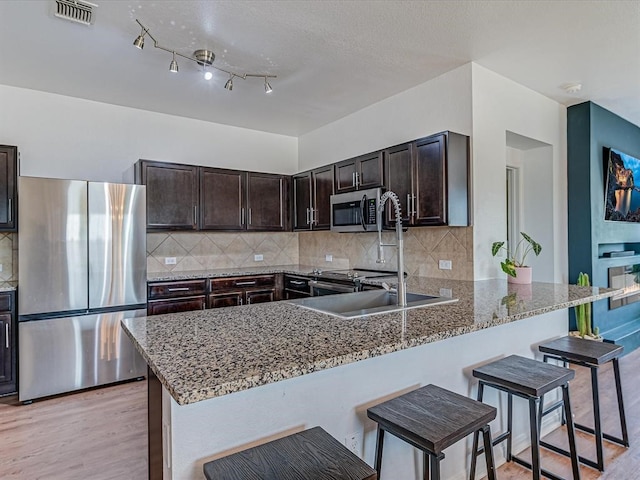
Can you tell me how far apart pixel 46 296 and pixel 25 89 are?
1956 mm

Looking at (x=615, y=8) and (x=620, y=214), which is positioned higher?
(x=615, y=8)

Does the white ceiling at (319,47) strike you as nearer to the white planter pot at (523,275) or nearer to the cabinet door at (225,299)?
the white planter pot at (523,275)

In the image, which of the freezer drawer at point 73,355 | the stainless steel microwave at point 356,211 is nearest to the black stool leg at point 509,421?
the stainless steel microwave at point 356,211

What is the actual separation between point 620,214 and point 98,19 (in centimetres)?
520

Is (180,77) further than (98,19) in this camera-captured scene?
Yes

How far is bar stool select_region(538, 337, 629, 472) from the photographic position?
2.08 meters

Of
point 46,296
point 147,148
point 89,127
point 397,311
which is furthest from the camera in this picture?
point 147,148

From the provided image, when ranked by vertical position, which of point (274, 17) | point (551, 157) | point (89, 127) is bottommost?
point (551, 157)

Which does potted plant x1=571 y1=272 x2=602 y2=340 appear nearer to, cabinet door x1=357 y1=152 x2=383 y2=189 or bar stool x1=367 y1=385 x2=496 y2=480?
cabinet door x1=357 y1=152 x2=383 y2=189

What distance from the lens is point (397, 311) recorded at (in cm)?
177

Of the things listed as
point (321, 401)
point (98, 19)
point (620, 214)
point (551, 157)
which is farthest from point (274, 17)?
point (620, 214)

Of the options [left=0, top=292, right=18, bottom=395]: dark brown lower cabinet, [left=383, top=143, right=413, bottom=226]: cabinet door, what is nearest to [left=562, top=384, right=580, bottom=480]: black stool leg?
[left=383, top=143, right=413, bottom=226]: cabinet door

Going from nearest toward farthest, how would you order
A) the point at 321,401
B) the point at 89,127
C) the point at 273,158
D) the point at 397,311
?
the point at 321,401 → the point at 397,311 → the point at 89,127 → the point at 273,158

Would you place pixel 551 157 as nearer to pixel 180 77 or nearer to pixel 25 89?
pixel 180 77
